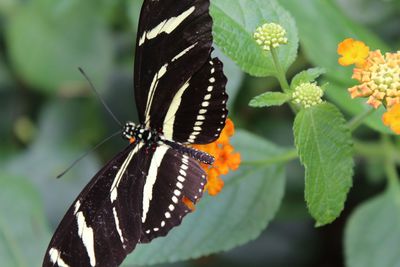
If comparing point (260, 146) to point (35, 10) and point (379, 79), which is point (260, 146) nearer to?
point (379, 79)

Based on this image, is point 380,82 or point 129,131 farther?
point 129,131

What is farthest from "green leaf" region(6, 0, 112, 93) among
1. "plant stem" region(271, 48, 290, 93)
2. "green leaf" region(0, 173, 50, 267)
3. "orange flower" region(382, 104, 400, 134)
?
"orange flower" region(382, 104, 400, 134)

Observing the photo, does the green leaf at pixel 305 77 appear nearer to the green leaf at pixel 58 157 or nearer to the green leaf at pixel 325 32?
the green leaf at pixel 325 32

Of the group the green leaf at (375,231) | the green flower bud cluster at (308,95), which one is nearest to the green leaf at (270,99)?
the green flower bud cluster at (308,95)

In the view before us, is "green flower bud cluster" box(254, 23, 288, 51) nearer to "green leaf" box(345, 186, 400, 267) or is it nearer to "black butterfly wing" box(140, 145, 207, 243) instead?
"black butterfly wing" box(140, 145, 207, 243)

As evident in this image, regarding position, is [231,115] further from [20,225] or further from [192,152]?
[192,152]

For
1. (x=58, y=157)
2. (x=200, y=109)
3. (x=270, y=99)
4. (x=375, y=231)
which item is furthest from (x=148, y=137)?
(x=58, y=157)
